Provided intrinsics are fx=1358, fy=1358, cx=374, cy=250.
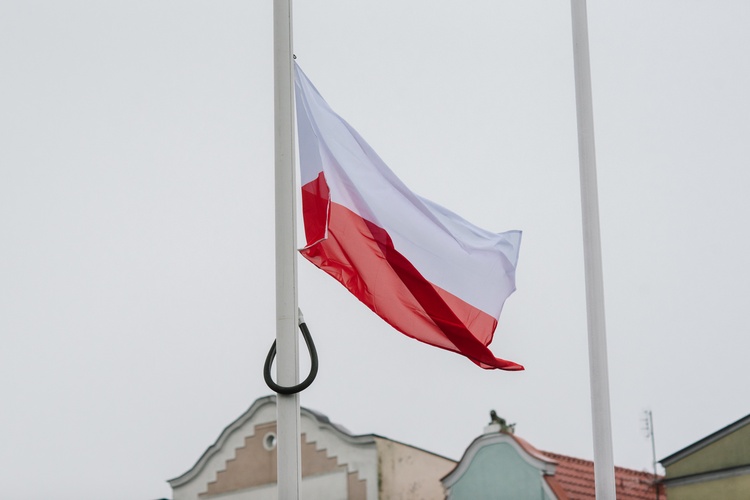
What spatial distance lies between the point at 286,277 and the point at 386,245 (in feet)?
6.23

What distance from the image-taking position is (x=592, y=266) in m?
9.11

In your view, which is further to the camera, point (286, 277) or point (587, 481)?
point (587, 481)

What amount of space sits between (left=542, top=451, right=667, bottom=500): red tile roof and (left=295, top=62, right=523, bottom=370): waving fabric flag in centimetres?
1213

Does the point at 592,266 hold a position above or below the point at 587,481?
below

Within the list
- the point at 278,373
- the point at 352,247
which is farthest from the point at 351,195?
the point at 278,373

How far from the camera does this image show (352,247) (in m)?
8.73

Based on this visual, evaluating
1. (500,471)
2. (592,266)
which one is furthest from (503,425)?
(592,266)

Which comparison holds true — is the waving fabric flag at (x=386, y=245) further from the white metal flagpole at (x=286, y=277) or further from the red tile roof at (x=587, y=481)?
the red tile roof at (x=587, y=481)

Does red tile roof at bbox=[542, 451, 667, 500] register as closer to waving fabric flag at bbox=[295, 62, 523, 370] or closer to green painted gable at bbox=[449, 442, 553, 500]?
green painted gable at bbox=[449, 442, 553, 500]

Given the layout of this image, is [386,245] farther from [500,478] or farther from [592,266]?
[500,478]

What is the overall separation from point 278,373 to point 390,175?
2514mm

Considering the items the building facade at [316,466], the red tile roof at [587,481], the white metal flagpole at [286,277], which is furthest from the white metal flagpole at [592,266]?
the building facade at [316,466]

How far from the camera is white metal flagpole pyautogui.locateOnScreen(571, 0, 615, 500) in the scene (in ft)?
28.6

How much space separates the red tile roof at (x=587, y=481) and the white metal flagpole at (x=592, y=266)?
1219 centimetres
